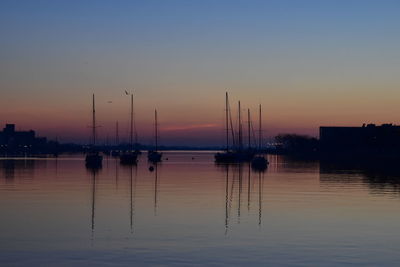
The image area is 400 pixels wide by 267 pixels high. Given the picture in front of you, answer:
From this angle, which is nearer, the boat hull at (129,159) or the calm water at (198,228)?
the calm water at (198,228)

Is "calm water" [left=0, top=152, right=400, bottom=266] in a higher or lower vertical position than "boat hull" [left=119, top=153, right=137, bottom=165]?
lower

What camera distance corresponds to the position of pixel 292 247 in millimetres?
25344

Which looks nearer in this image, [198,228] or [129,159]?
[198,228]

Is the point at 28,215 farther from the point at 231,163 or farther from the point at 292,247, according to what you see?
the point at 231,163

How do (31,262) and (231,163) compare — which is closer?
(31,262)

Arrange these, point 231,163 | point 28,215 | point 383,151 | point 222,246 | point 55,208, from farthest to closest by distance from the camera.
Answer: point 383,151 → point 231,163 → point 55,208 → point 28,215 → point 222,246

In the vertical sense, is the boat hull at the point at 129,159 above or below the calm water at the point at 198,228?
above

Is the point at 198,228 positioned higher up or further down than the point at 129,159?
further down

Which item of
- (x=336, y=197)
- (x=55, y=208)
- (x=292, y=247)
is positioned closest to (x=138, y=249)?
(x=292, y=247)

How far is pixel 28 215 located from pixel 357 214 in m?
18.8

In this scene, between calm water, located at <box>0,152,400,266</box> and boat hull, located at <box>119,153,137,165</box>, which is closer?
calm water, located at <box>0,152,400,266</box>

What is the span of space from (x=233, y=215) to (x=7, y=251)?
1552cm

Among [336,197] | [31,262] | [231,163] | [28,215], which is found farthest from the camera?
[231,163]

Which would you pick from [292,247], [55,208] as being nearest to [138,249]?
[292,247]
